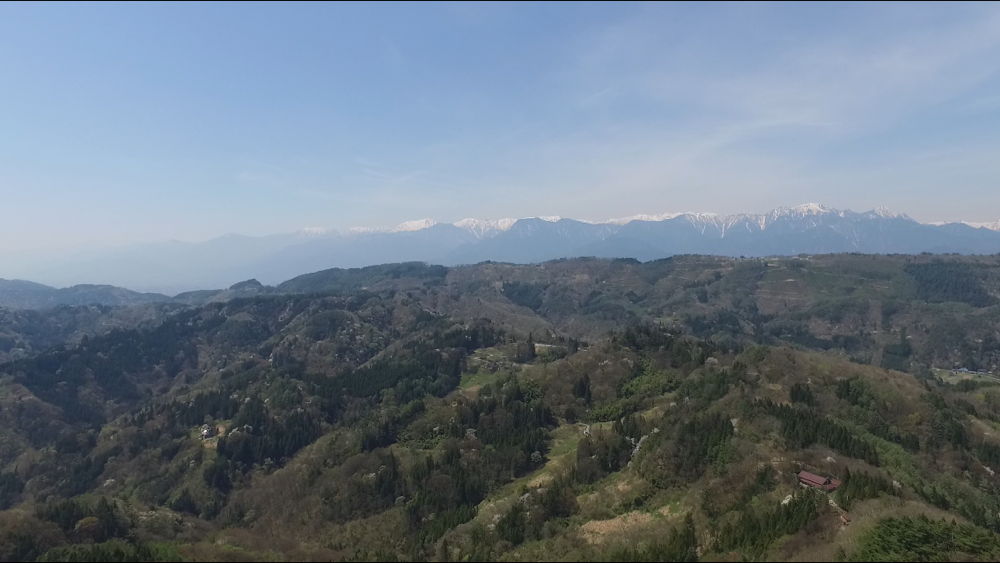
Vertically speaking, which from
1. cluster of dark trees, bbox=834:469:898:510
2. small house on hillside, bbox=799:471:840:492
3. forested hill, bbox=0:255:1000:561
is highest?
cluster of dark trees, bbox=834:469:898:510

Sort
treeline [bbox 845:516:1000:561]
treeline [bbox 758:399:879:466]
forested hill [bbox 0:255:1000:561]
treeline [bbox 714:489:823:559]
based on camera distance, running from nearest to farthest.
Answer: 1. treeline [bbox 845:516:1000:561]
2. treeline [bbox 714:489:823:559]
3. forested hill [bbox 0:255:1000:561]
4. treeline [bbox 758:399:879:466]

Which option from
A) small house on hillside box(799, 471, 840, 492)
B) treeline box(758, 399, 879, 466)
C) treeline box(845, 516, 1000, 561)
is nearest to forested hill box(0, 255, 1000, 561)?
treeline box(845, 516, 1000, 561)

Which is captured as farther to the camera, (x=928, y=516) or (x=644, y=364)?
(x=644, y=364)

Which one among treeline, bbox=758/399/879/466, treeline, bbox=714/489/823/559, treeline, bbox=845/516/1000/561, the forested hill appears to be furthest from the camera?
treeline, bbox=758/399/879/466

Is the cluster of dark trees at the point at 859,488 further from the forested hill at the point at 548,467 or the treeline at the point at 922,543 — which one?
the treeline at the point at 922,543

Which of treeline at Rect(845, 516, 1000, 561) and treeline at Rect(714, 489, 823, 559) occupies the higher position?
treeline at Rect(845, 516, 1000, 561)

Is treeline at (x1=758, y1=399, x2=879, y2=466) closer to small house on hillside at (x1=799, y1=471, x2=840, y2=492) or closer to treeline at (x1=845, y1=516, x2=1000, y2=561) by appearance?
small house on hillside at (x1=799, y1=471, x2=840, y2=492)

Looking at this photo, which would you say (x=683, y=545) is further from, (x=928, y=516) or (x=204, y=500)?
(x=204, y=500)

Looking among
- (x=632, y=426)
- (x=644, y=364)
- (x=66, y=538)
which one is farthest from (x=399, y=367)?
(x=66, y=538)
